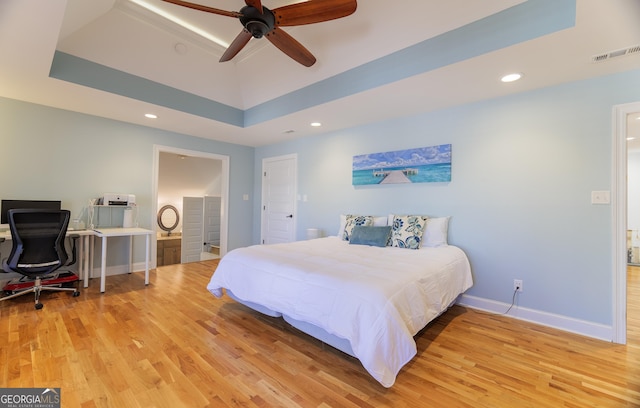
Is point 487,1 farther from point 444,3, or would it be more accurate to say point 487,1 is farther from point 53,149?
point 53,149

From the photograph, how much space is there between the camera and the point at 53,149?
359 cm

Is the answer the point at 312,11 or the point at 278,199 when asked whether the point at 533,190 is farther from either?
the point at 278,199

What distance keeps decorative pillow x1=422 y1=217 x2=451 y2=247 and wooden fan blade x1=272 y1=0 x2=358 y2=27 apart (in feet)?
7.69

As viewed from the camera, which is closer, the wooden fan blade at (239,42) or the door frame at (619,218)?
the wooden fan blade at (239,42)

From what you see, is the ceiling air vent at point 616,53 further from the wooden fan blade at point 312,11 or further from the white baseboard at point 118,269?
the white baseboard at point 118,269

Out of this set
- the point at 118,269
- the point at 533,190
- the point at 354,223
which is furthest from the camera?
the point at 118,269

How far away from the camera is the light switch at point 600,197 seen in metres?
2.36

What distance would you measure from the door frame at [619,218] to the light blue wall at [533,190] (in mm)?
44

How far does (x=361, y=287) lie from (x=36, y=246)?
3.48 m

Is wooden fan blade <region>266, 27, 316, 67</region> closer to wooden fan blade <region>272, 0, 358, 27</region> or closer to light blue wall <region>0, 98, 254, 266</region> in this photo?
wooden fan blade <region>272, 0, 358, 27</region>

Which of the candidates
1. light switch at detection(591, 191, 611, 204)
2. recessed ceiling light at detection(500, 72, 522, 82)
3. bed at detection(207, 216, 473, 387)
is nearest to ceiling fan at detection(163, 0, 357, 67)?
recessed ceiling light at detection(500, 72, 522, 82)

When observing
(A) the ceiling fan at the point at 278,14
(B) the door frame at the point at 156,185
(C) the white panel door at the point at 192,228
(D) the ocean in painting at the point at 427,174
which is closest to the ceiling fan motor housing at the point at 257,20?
(A) the ceiling fan at the point at 278,14

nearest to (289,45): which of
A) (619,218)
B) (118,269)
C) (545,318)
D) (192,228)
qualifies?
(619,218)

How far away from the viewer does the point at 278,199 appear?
535 centimetres
